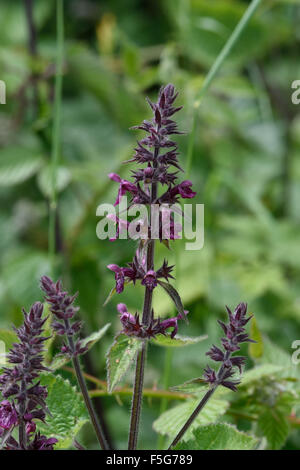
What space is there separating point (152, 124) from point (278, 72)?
2.51 m

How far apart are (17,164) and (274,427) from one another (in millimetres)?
1184

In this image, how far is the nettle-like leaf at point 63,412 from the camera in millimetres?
813

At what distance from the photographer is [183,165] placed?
7.29 ft

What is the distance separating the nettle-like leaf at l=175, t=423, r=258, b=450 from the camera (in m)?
0.81

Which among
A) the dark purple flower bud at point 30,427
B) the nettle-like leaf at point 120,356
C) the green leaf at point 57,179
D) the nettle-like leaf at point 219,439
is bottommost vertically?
the nettle-like leaf at point 219,439

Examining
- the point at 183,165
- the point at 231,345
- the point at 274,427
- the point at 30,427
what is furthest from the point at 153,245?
the point at 183,165

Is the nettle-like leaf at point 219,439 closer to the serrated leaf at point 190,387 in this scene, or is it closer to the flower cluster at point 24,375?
the serrated leaf at point 190,387

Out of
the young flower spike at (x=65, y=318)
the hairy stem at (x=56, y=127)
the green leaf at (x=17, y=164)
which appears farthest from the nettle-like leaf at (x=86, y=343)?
the green leaf at (x=17, y=164)

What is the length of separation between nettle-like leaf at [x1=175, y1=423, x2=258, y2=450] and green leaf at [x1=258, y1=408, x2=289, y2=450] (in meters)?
0.15

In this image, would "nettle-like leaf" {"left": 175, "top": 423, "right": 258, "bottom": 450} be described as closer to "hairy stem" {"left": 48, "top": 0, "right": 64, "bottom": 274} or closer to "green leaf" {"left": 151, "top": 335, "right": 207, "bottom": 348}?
"green leaf" {"left": 151, "top": 335, "right": 207, "bottom": 348}

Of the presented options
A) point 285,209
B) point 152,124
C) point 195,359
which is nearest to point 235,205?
point 285,209

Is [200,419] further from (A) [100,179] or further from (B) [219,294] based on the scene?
(A) [100,179]

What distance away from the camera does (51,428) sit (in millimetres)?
829

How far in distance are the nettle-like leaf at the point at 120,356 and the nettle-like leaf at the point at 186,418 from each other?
0.19 meters
